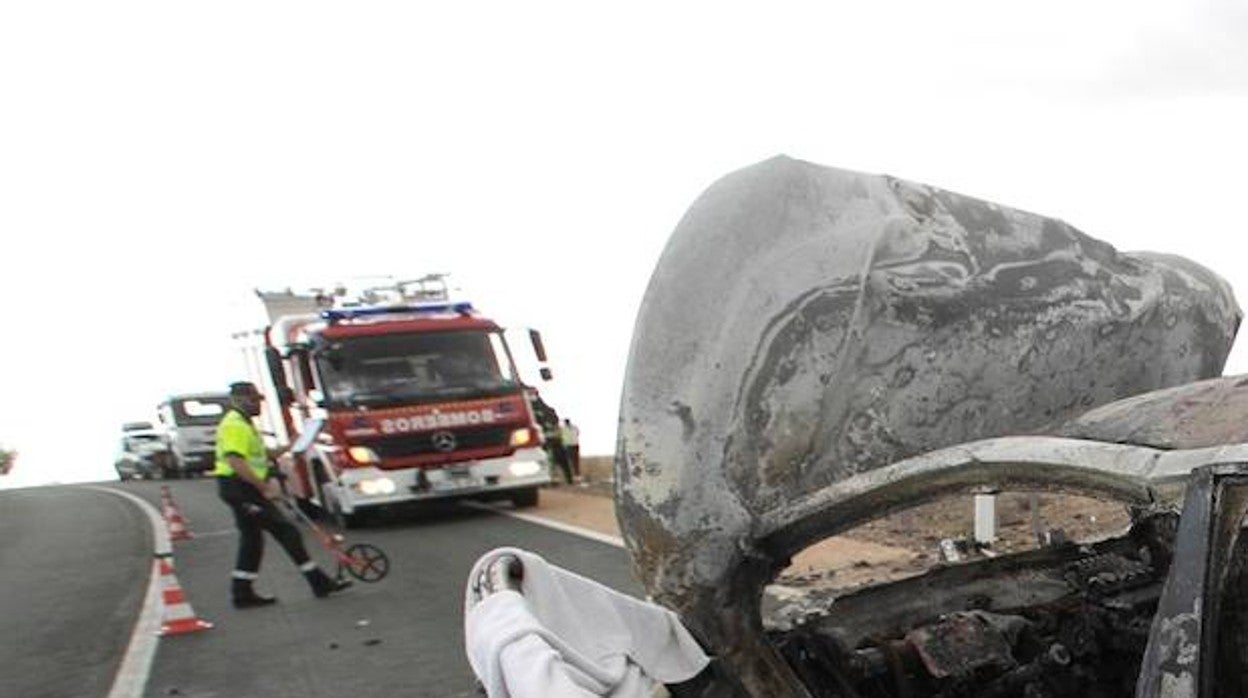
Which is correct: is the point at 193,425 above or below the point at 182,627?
below

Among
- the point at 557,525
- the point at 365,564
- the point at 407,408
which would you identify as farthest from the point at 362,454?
the point at 365,564

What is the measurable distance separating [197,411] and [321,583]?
26125 millimetres

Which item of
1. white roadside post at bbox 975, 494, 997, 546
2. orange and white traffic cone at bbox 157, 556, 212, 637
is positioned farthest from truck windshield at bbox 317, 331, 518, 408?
white roadside post at bbox 975, 494, 997, 546

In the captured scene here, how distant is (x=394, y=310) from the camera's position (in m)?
13.8

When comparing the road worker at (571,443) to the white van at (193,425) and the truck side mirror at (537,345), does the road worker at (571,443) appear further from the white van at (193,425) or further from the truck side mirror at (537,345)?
the white van at (193,425)

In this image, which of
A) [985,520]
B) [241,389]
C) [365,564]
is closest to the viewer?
[985,520]

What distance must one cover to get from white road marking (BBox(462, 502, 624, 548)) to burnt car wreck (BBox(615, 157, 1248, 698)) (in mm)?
6408

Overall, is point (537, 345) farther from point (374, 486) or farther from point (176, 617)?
point (176, 617)

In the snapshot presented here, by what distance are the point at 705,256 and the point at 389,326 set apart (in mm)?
10666

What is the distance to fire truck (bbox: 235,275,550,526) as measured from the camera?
12.6 metres

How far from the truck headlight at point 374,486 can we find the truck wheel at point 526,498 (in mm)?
1709

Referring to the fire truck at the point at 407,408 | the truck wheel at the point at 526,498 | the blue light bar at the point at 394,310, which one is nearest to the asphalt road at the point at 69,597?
the fire truck at the point at 407,408

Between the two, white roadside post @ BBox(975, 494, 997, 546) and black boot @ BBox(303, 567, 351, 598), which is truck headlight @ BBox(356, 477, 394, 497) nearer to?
black boot @ BBox(303, 567, 351, 598)

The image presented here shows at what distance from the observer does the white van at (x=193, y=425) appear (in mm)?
32531
